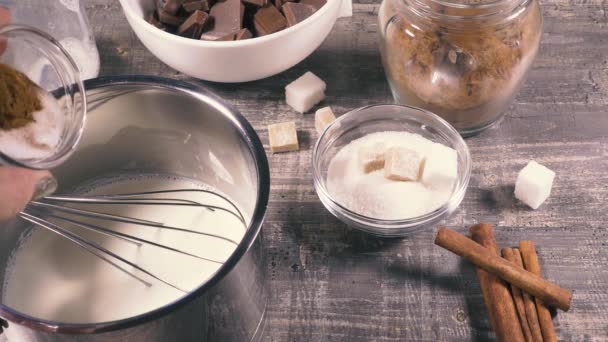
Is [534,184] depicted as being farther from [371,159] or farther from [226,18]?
[226,18]

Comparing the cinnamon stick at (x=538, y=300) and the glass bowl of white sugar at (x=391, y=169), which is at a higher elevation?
the glass bowl of white sugar at (x=391, y=169)

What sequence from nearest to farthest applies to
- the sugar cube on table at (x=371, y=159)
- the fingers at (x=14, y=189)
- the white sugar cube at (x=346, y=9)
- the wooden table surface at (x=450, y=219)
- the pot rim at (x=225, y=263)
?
the pot rim at (x=225, y=263) < the fingers at (x=14, y=189) < the wooden table surface at (x=450, y=219) < the sugar cube on table at (x=371, y=159) < the white sugar cube at (x=346, y=9)

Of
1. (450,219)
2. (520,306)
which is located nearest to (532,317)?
(520,306)

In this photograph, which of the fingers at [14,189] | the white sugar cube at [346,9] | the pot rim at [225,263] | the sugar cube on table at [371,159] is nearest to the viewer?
the pot rim at [225,263]

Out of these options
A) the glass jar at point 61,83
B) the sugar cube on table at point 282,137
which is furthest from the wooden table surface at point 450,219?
the glass jar at point 61,83

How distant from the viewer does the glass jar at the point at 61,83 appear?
89cm

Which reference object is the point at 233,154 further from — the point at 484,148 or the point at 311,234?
the point at 484,148

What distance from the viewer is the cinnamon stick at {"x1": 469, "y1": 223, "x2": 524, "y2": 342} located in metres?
0.95

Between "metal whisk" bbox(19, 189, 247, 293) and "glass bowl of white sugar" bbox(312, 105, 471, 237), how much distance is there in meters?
0.17

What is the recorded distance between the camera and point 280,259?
109 cm

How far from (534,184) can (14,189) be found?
755 mm

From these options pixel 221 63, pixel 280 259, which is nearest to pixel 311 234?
pixel 280 259

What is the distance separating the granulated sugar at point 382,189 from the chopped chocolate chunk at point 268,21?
0.86ft

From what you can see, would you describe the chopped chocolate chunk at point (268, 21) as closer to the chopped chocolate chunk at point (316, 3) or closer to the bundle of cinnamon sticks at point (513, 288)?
the chopped chocolate chunk at point (316, 3)
